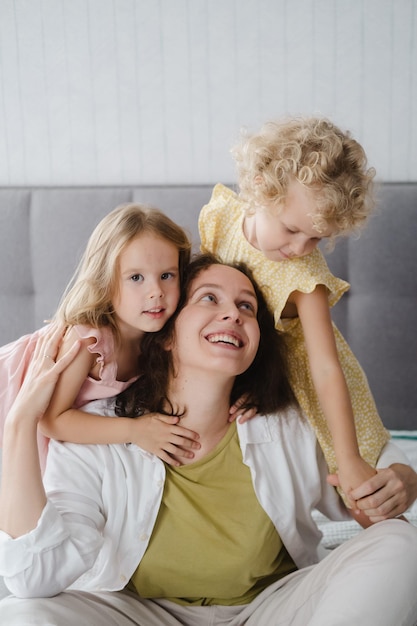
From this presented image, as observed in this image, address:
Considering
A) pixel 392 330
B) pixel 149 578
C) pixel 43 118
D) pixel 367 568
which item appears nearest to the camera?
pixel 367 568

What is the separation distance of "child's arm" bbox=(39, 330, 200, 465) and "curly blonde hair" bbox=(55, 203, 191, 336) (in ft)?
0.27

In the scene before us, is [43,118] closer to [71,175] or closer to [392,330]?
[71,175]

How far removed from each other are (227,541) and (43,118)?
5.77ft

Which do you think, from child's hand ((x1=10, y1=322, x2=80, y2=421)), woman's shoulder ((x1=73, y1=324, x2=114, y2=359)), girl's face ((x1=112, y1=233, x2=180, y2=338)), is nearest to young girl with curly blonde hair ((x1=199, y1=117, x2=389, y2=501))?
girl's face ((x1=112, y1=233, x2=180, y2=338))

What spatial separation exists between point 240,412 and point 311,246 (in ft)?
1.27

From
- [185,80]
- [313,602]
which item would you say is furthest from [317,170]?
[185,80]

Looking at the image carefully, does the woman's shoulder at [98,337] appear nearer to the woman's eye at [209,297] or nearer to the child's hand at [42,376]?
the child's hand at [42,376]

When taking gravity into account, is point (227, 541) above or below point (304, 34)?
below

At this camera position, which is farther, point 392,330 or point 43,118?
point 43,118

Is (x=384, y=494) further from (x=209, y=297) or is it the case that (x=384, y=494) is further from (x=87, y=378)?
(x=87, y=378)

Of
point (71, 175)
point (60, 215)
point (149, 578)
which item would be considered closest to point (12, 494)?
point (149, 578)

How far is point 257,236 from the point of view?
5.70 feet

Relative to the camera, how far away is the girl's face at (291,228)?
5.32 ft

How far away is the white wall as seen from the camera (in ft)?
8.34
